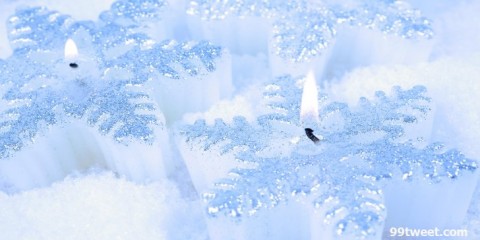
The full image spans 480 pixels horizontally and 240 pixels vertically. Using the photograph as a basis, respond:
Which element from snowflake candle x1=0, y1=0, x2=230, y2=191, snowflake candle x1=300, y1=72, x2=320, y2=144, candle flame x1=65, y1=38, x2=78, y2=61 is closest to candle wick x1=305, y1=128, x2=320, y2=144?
snowflake candle x1=300, y1=72, x2=320, y2=144

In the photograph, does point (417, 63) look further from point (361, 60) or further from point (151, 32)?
point (151, 32)

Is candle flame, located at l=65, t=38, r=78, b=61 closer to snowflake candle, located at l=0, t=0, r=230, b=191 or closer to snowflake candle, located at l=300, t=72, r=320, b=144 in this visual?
Answer: snowflake candle, located at l=0, t=0, r=230, b=191

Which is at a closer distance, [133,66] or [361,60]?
[133,66]

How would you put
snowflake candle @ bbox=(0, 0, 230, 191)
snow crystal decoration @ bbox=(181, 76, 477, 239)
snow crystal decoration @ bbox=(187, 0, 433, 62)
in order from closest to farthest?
snow crystal decoration @ bbox=(181, 76, 477, 239), snowflake candle @ bbox=(0, 0, 230, 191), snow crystal decoration @ bbox=(187, 0, 433, 62)

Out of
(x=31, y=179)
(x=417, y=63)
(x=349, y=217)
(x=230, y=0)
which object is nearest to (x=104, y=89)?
(x=31, y=179)

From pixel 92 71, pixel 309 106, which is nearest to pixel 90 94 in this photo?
pixel 92 71

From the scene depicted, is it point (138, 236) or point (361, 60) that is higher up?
point (361, 60)

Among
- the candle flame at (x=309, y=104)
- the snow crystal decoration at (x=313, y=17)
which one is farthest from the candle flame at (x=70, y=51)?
the candle flame at (x=309, y=104)
